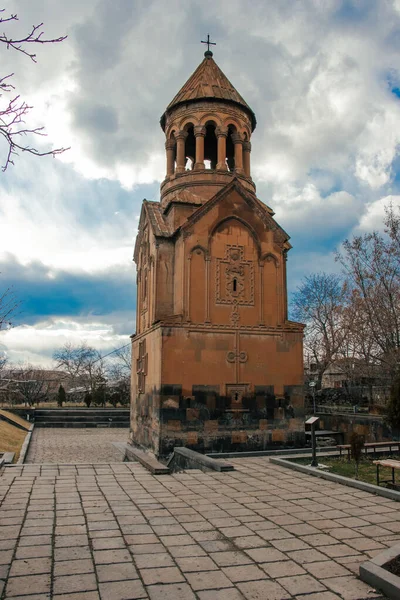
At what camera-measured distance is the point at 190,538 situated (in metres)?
4.91

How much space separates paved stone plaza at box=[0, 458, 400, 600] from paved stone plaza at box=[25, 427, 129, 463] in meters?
7.03

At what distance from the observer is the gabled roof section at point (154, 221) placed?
1230cm

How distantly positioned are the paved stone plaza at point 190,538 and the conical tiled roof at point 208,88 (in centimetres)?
1041

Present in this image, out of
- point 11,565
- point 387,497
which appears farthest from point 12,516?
point 387,497

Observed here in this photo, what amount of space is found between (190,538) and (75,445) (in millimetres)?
14069

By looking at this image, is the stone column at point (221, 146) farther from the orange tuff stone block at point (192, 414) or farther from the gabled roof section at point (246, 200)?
the orange tuff stone block at point (192, 414)

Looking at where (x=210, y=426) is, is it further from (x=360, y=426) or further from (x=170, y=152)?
(x=170, y=152)

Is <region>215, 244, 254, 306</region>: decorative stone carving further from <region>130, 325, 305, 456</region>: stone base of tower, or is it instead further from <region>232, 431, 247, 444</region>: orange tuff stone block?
<region>232, 431, 247, 444</region>: orange tuff stone block

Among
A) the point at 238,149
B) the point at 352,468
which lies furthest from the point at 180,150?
the point at 352,468

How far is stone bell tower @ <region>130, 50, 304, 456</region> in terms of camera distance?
10977 mm

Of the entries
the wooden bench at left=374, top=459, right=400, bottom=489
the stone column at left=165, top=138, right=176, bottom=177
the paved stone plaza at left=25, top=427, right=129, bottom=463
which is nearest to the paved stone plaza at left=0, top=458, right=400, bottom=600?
the wooden bench at left=374, top=459, right=400, bottom=489

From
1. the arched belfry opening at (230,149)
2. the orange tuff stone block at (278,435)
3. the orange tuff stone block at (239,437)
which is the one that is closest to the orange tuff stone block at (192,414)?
the orange tuff stone block at (239,437)

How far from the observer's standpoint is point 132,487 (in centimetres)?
760

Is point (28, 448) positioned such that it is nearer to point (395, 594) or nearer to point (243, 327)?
point (243, 327)
